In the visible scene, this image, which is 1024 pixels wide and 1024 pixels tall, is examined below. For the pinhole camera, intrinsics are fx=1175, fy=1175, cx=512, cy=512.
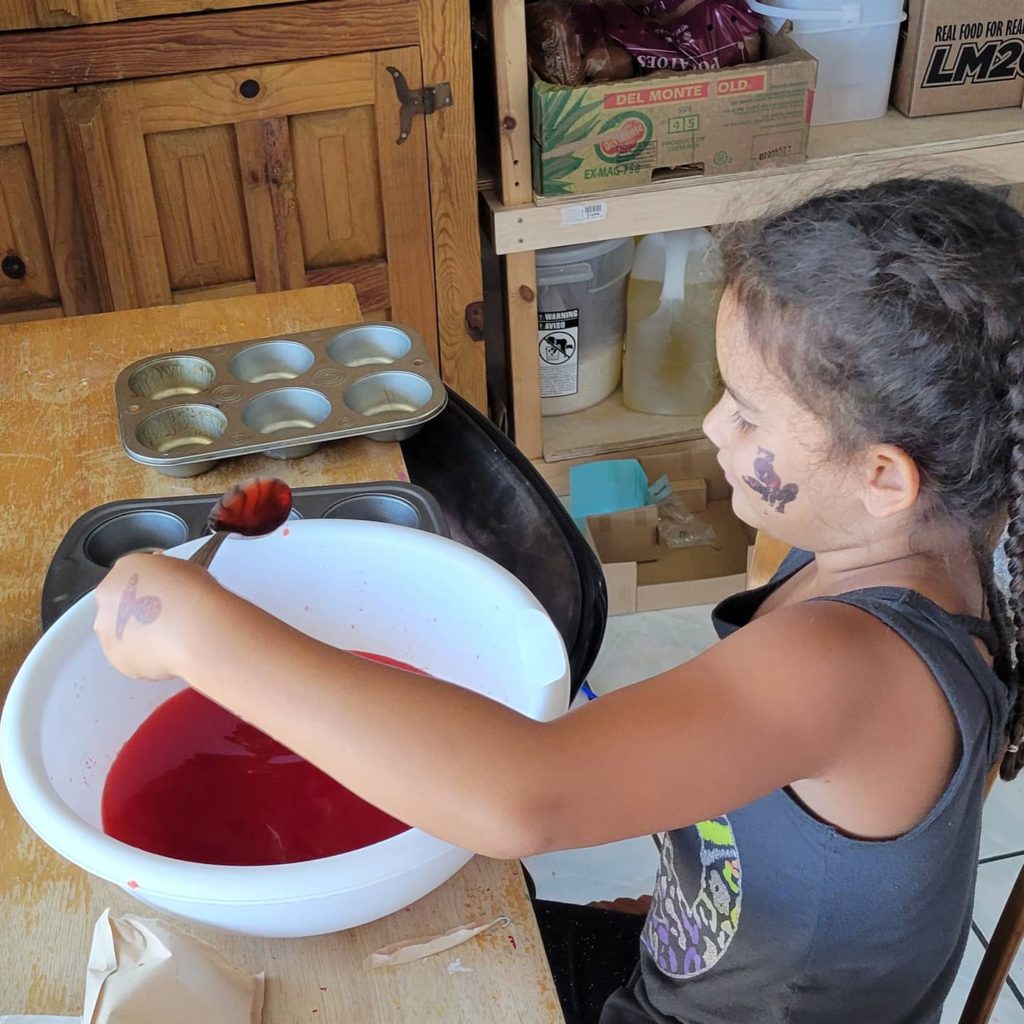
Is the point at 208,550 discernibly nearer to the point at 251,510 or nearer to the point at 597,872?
the point at 251,510

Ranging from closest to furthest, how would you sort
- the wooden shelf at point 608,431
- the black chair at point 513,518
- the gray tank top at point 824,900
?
the gray tank top at point 824,900 → the black chair at point 513,518 → the wooden shelf at point 608,431

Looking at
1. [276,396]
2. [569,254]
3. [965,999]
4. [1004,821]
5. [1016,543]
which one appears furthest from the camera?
[569,254]

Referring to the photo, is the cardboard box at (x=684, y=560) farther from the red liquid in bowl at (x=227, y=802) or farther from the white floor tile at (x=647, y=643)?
the red liquid in bowl at (x=227, y=802)

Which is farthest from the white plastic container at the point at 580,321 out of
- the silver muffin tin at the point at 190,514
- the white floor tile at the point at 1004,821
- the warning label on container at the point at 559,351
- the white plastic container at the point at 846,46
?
the silver muffin tin at the point at 190,514

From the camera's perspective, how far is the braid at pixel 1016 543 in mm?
644

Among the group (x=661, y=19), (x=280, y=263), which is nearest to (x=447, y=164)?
(x=280, y=263)

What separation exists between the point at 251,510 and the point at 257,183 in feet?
3.61

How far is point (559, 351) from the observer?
2008 millimetres

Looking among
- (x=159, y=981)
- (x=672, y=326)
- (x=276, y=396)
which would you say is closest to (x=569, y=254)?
(x=672, y=326)

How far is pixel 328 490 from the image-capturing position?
0.96 meters

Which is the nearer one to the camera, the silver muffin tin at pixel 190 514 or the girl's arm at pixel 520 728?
the girl's arm at pixel 520 728

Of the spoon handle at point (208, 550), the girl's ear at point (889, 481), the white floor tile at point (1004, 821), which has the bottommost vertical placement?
the white floor tile at point (1004, 821)

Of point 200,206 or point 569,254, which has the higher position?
point 200,206

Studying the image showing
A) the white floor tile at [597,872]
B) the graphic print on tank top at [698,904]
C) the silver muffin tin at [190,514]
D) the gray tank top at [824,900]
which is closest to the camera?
the gray tank top at [824,900]
